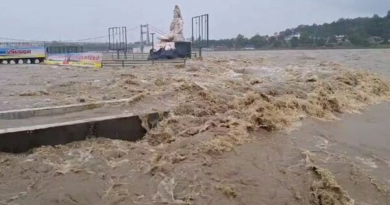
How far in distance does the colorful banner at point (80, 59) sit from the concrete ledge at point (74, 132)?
816 inches

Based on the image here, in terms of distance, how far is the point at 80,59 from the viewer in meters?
29.7

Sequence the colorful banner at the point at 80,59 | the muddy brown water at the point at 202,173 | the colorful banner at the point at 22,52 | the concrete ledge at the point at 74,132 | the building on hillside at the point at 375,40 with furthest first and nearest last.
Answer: the building on hillside at the point at 375,40 < the colorful banner at the point at 22,52 < the colorful banner at the point at 80,59 < the concrete ledge at the point at 74,132 < the muddy brown water at the point at 202,173

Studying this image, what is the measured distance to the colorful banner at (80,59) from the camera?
28203 millimetres

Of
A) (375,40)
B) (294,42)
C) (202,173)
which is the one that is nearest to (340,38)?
(375,40)

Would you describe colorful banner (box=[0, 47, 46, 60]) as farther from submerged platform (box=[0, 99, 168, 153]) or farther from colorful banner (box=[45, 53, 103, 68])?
submerged platform (box=[0, 99, 168, 153])

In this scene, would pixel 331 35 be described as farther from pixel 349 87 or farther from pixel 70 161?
pixel 70 161

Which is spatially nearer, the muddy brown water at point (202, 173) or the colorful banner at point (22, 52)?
the muddy brown water at point (202, 173)

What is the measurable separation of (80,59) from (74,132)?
78.0ft

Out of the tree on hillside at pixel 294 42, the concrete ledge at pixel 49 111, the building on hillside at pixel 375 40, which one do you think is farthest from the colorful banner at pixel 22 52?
the building on hillside at pixel 375 40

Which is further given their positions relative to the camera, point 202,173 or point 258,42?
point 258,42

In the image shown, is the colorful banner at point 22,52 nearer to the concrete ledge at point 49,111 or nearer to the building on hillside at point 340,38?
the concrete ledge at point 49,111

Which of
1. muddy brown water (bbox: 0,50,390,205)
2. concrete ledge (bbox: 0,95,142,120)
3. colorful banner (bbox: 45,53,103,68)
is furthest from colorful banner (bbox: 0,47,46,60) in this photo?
muddy brown water (bbox: 0,50,390,205)

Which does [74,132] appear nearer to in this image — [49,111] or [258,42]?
[49,111]

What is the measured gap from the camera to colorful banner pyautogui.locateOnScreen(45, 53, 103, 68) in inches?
1110
